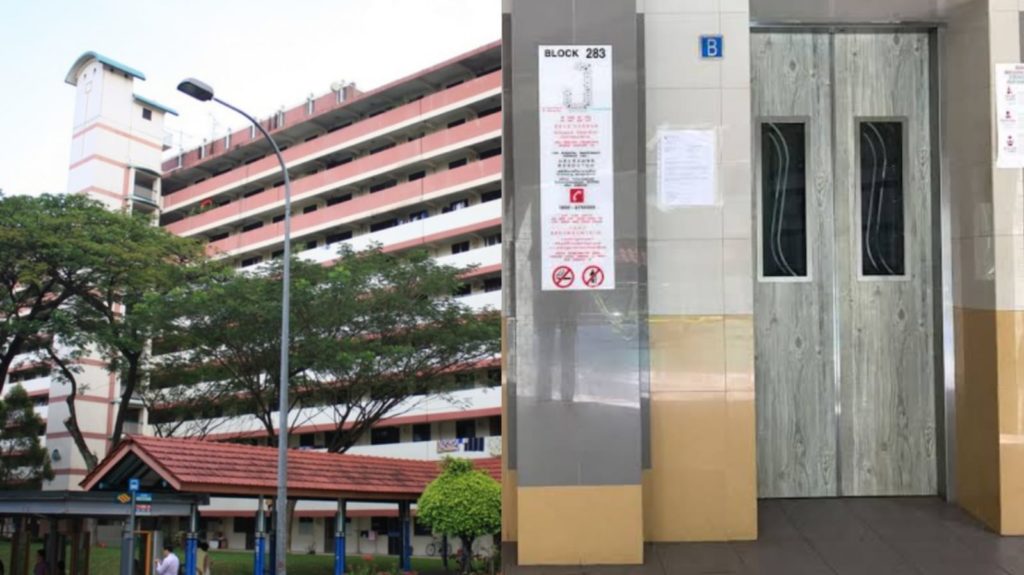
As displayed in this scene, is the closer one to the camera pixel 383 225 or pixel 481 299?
pixel 481 299

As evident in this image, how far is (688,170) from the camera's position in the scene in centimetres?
1095

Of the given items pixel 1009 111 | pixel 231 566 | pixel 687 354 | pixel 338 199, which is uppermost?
pixel 338 199

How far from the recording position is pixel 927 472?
11742mm

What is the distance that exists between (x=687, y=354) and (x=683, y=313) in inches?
15.4

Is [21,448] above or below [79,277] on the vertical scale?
below

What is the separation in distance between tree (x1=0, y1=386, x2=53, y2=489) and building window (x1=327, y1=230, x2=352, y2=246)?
17.0 metres

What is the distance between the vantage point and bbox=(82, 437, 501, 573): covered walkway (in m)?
20.4

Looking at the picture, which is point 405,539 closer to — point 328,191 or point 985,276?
point 985,276

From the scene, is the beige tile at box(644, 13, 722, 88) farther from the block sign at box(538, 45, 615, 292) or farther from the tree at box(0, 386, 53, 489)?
the tree at box(0, 386, 53, 489)

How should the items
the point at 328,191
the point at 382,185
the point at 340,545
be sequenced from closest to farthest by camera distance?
the point at 340,545, the point at 382,185, the point at 328,191

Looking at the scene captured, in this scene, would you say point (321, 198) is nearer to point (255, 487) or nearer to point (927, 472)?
point (255, 487)

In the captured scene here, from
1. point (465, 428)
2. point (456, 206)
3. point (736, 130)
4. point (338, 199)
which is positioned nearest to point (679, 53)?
point (736, 130)

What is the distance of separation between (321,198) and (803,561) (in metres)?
54.7

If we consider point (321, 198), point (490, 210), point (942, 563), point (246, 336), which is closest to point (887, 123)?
point (942, 563)
